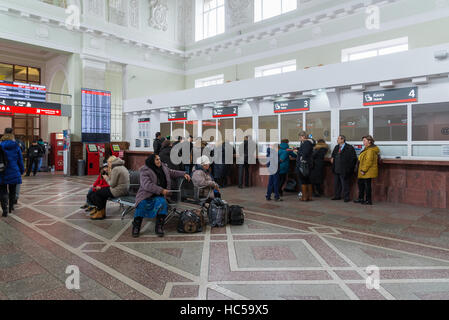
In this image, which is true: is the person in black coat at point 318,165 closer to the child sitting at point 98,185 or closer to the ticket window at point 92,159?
the child sitting at point 98,185

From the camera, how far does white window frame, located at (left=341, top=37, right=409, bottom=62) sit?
37.1ft

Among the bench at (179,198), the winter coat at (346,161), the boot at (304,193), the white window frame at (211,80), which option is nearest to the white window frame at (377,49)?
the winter coat at (346,161)

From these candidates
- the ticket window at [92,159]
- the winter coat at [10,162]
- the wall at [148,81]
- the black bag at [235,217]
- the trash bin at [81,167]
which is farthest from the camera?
the wall at [148,81]

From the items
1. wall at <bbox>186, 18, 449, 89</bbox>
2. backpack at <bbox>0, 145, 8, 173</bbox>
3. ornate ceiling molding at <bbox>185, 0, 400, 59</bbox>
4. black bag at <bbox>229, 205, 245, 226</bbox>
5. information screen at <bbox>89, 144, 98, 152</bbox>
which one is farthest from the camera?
information screen at <bbox>89, 144, 98, 152</bbox>

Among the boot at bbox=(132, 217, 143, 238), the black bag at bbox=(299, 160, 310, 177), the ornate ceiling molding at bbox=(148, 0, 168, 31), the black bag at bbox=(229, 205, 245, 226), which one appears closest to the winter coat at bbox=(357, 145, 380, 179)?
the black bag at bbox=(299, 160, 310, 177)

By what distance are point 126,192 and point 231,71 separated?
12355 mm

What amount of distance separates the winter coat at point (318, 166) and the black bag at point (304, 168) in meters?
0.68

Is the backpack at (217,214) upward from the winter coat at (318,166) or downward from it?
downward

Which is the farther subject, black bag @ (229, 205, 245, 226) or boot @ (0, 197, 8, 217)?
boot @ (0, 197, 8, 217)

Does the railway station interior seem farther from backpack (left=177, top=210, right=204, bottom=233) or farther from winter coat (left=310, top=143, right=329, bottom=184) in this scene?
winter coat (left=310, top=143, right=329, bottom=184)

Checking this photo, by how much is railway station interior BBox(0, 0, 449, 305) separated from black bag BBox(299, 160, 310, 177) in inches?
2.5

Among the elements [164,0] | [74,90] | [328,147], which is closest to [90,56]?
[74,90]

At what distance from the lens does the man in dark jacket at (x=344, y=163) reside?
26.1 feet

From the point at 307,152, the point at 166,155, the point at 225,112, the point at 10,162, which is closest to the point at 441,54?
the point at 307,152
